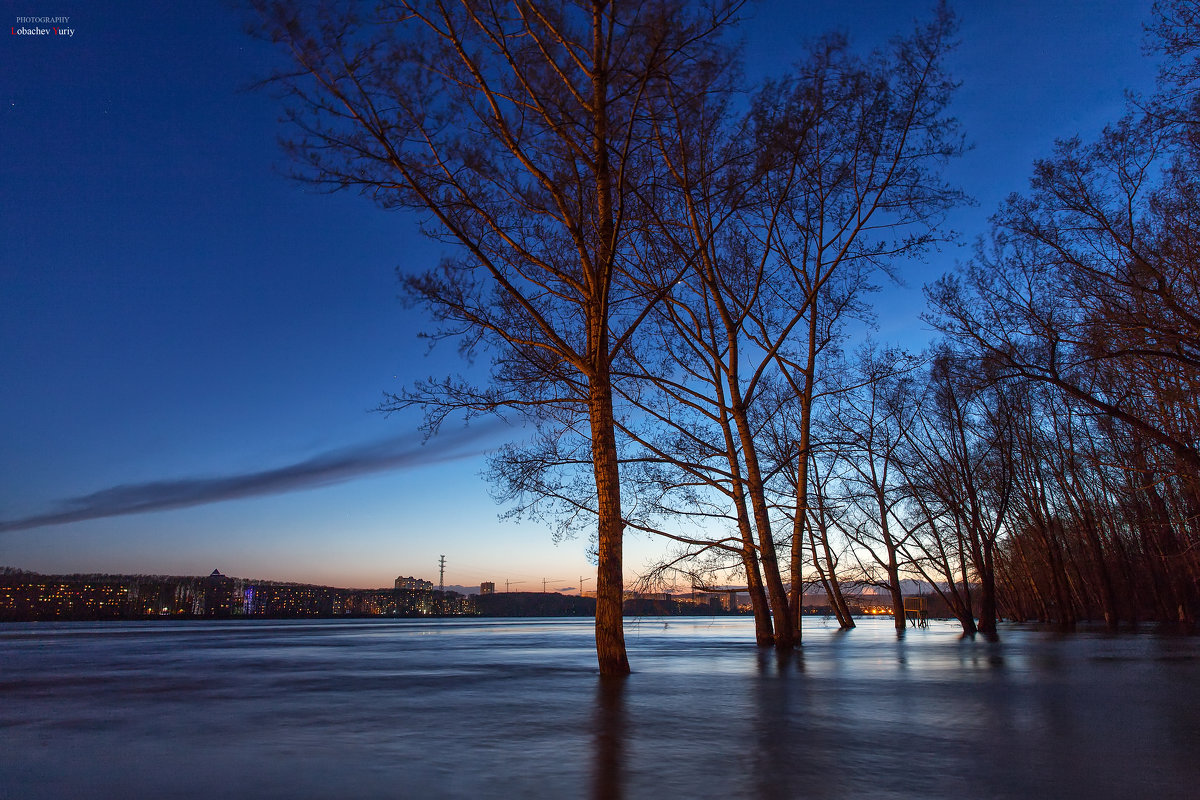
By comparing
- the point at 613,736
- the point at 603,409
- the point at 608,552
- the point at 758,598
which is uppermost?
the point at 603,409

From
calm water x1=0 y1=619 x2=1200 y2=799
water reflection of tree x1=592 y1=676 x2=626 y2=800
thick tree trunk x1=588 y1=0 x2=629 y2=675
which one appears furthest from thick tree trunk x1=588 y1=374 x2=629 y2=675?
water reflection of tree x1=592 y1=676 x2=626 y2=800

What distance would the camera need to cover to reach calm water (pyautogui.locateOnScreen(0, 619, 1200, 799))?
11.4 ft

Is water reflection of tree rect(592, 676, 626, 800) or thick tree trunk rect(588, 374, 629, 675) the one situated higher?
thick tree trunk rect(588, 374, 629, 675)

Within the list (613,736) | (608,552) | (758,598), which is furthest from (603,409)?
(758,598)

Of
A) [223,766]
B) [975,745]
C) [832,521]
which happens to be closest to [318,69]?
[223,766]

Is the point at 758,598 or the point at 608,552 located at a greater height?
the point at 608,552

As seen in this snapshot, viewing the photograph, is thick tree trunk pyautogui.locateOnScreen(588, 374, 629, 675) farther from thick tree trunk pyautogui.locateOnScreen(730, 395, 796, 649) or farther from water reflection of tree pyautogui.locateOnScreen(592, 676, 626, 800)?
thick tree trunk pyautogui.locateOnScreen(730, 395, 796, 649)

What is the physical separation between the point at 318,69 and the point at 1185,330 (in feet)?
49.8

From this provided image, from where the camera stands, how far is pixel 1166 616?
3828 centimetres

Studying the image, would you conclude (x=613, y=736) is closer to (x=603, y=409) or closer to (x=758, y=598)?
(x=603, y=409)

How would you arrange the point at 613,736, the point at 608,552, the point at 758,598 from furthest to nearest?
the point at 758,598 → the point at 608,552 → the point at 613,736

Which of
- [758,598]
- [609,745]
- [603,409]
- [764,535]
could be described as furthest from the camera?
[758,598]

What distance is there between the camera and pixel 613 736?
488cm

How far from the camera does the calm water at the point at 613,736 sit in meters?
3.48
